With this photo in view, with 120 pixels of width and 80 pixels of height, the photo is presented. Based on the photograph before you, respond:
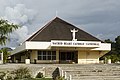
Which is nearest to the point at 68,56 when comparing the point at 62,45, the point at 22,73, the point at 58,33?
the point at 58,33

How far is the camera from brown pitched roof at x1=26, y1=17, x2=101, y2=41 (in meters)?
46.4

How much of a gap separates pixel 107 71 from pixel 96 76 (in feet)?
8.04

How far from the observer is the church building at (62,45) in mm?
44375

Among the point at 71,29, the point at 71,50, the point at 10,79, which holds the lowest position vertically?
the point at 10,79

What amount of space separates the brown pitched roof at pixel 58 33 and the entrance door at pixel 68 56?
239cm

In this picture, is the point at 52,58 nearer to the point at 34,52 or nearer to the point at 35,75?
the point at 34,52

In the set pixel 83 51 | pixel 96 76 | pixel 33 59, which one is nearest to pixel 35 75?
pixel 96 76

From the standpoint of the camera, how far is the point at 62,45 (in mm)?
43500

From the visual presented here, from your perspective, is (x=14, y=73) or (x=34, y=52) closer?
(x=14, y=73)

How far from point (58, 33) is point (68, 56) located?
382 centimetres

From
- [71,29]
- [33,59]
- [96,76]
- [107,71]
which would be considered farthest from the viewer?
[71,29]

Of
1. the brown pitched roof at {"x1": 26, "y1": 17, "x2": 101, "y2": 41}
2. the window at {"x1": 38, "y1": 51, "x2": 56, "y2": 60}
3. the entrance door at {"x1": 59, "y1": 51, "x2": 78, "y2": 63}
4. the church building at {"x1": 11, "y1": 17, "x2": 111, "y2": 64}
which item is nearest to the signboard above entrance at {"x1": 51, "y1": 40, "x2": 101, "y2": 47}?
the church building at {"x1": 11, "y1": 17, "x2": 111, "y2": 64}

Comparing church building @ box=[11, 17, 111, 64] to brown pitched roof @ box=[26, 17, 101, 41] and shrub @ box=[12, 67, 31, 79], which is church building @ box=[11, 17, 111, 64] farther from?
shrub @ box=[12, 67, 31, 79]

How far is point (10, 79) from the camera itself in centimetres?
2633
